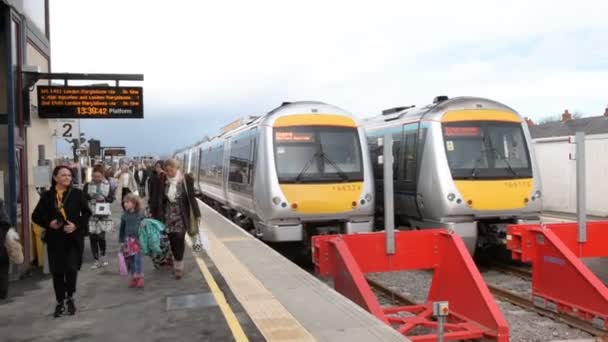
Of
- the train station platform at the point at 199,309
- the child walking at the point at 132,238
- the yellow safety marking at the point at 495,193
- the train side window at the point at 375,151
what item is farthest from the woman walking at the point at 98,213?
the train side window at the point at 375,151

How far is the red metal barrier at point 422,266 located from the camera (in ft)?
22.7

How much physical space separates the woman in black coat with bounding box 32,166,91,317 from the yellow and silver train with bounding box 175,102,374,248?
16.2 feet

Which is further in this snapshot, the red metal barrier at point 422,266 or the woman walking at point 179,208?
the woman walking at point 179,208

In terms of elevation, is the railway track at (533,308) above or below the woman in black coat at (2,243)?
below

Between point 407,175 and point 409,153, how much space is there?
44cm

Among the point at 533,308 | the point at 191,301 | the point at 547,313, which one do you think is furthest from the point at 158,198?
the point at 547,313

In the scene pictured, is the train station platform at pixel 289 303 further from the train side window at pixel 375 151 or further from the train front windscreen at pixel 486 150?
the train side window at pixel 375 151

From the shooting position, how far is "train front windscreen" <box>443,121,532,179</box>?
1086 cm

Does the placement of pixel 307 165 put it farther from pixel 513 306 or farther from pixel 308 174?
pixel 513 306

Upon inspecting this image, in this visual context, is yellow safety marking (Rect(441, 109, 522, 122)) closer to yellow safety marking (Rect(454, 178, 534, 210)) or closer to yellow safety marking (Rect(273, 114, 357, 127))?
yellow safety marking (Rect(454, 178, 534, 210))

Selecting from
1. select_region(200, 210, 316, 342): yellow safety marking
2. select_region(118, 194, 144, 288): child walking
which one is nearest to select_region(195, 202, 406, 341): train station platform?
select_region(200, 210, 316, 342): yellow safety marking

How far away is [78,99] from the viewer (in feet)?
33.1

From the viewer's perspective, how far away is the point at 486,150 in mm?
11078

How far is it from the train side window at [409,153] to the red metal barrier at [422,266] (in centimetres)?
338
